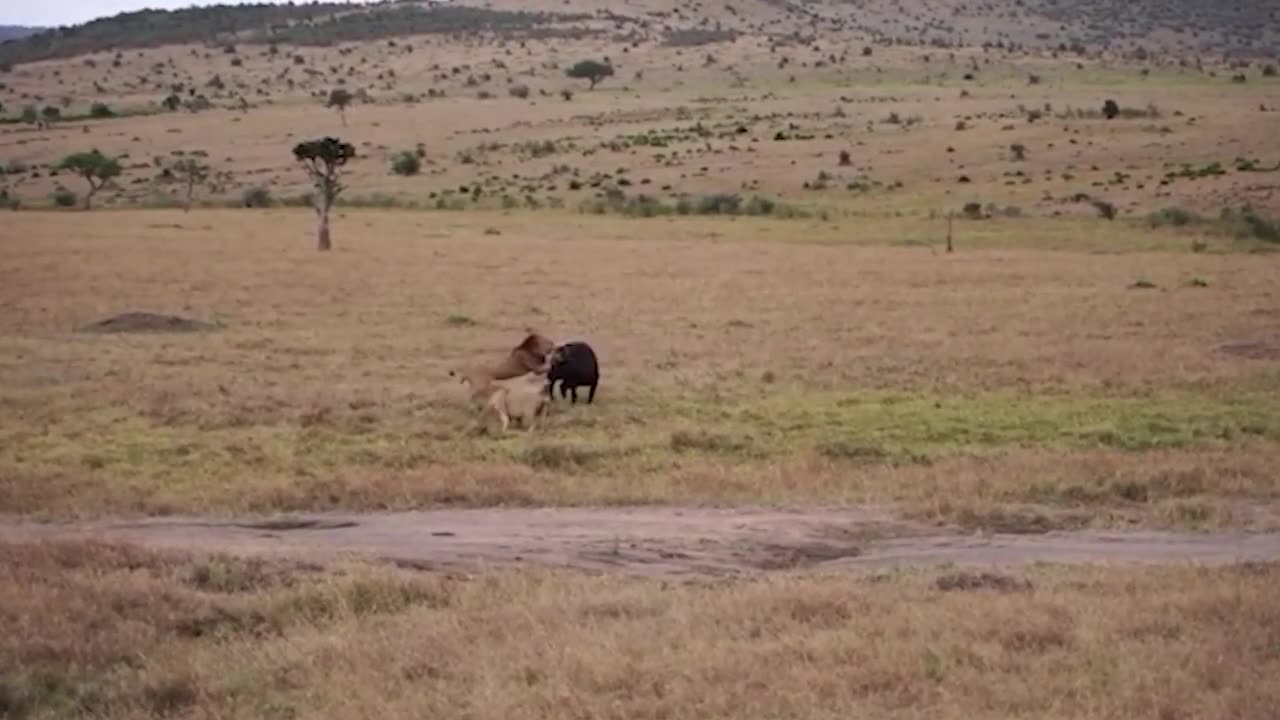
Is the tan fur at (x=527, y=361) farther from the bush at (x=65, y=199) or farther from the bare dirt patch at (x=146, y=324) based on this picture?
the bush at (x=65, y=199)

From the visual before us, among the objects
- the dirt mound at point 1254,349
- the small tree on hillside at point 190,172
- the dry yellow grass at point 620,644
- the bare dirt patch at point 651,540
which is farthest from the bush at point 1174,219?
the dry yellow grass at point 620,644

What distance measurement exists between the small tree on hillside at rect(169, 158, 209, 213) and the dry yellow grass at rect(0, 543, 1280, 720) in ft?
190

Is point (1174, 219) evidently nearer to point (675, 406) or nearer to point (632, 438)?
point (675, 406)

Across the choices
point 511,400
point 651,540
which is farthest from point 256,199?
point 651,540

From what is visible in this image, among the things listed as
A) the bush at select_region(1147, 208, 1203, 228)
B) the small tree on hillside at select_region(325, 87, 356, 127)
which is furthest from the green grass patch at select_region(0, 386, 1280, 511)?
the small tree on hillside at select_region(325, 87, 356, 127)

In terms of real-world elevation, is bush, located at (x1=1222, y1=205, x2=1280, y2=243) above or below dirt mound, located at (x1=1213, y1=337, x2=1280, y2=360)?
below

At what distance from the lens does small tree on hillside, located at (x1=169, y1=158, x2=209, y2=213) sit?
68.3m

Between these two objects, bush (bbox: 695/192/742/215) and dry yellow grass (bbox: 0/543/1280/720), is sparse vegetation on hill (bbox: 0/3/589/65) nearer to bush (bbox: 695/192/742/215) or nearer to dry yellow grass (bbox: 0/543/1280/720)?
bush (bbox: 695/192/742/215)

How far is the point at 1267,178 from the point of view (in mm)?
56000

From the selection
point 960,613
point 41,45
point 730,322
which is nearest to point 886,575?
point 960,613

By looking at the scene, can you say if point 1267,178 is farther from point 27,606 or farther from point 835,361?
point 27,606

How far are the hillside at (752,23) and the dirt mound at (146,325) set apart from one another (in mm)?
98842

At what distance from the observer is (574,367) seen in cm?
2088

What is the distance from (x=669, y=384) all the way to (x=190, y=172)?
52354 mm
